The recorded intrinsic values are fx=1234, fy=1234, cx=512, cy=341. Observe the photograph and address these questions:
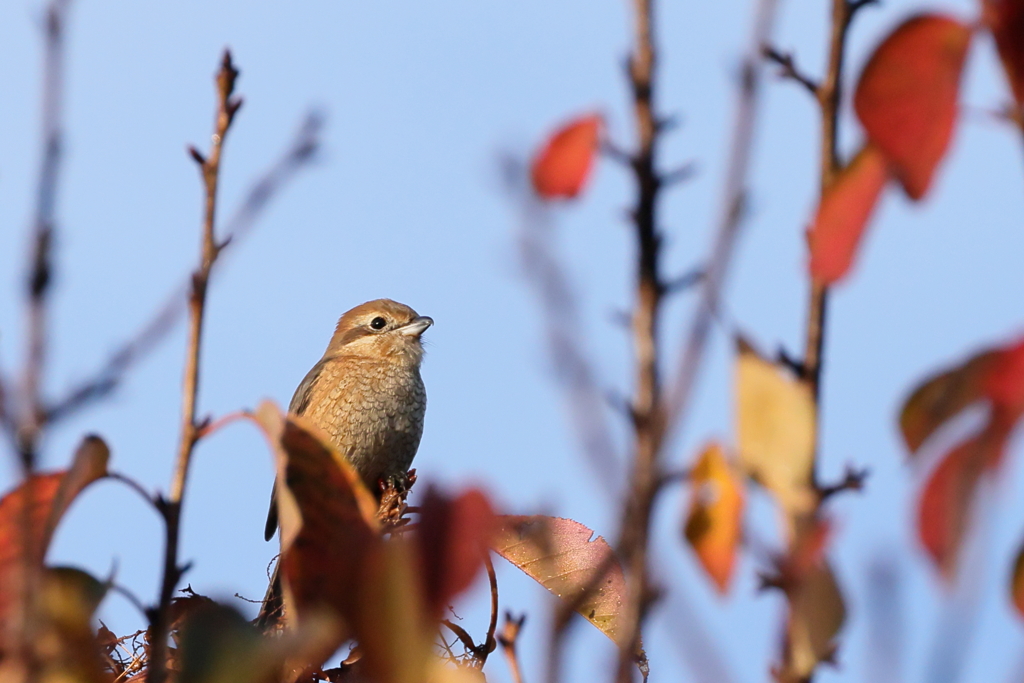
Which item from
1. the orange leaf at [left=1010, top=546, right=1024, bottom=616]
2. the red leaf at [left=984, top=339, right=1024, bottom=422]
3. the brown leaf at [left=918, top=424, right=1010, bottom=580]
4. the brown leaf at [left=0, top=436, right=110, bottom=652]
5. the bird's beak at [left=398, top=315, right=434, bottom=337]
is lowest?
the orange leaf at [left=1010, top=546, right=1024, bottom=616]

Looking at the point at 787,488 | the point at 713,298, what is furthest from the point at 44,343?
the point at 787,488

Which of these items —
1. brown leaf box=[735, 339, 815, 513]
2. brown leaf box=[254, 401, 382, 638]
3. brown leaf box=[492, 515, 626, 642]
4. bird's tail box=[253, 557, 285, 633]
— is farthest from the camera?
bird's tail box=[253, 557, 285, 633]

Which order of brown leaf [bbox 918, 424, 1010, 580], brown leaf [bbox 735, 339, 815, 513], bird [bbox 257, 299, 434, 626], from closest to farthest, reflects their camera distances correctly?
brown leaf [bbox 918, 424, 1010, 580] → brown leaf [bbox 735, 339, 815, 513] → bird [bbox 257, 299, 434, 626]

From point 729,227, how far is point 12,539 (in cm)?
136

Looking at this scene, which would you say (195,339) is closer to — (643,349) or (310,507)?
(310,507)

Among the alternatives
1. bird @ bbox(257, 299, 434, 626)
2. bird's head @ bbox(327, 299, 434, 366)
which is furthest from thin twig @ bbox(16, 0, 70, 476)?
bird's head @ bbox(327, 299, 434, 366)

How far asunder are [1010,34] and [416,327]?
→ 27.7ft

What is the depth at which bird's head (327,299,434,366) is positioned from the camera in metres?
9.55

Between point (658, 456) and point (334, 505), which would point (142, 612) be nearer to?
point (334, 505)

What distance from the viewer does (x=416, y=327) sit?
9742 millimetres

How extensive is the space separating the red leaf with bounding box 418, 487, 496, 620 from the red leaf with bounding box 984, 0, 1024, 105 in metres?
0.80

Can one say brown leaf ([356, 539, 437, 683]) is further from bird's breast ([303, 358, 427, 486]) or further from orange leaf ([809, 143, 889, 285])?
bird's breast ([303, 358, 427, 486])

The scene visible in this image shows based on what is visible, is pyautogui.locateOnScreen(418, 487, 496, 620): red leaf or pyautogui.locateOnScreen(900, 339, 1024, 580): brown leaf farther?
pyautogui.locateOnScreen(418, 487, 496, 620): red leaf

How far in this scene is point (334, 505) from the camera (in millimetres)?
1924
